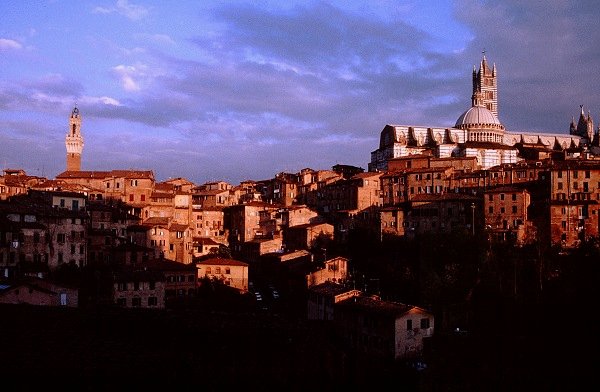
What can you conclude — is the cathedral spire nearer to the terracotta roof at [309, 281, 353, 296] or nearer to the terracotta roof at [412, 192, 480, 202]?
the terracotta roof at [412, 192, 480, 202]

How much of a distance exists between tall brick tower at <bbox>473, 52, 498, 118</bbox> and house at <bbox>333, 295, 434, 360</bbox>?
7526 centimetres

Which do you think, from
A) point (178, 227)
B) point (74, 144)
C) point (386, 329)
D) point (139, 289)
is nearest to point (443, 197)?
point (178, 227)

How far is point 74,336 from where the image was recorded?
12.6m

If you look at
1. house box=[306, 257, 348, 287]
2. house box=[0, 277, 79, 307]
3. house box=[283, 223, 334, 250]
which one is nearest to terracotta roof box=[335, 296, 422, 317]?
house box=[306, 257, 348, 287]

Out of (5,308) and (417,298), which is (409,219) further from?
(5,308)

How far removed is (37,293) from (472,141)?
62.2m

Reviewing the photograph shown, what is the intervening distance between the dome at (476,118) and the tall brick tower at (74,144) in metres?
48.0

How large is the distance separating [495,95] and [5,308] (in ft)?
328

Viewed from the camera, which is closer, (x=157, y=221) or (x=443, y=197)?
(x=443, y=197)

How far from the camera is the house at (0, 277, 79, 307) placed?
2941cm

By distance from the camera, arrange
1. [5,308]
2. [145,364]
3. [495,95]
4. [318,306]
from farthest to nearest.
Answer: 1. [495,95]
2. [318,306]
3. [5,308]
4. [145,364]

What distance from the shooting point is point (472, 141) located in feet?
270

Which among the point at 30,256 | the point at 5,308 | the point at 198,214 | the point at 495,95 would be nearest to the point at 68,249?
the point at 30,256

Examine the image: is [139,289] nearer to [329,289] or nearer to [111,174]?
[329,289]
